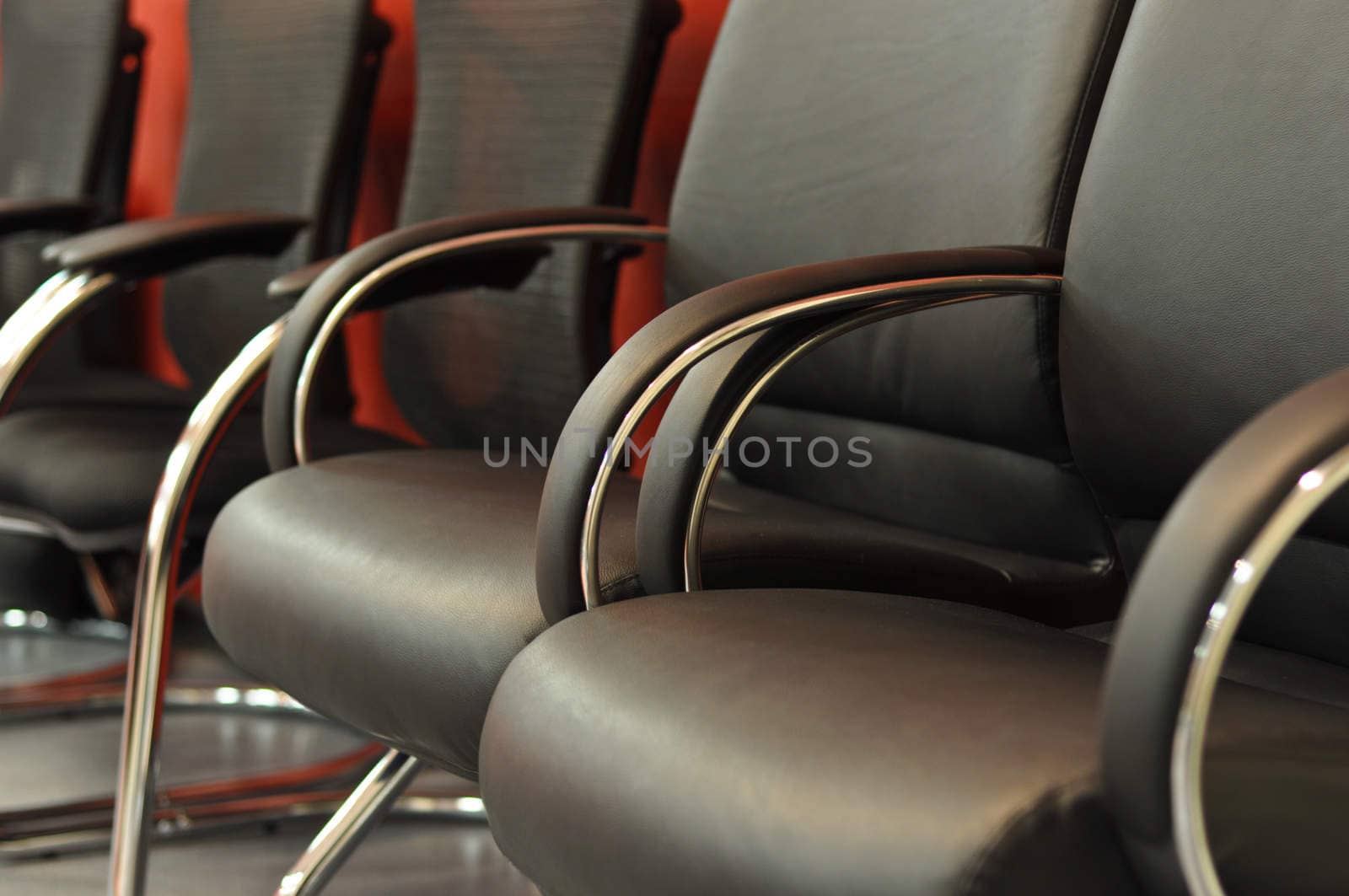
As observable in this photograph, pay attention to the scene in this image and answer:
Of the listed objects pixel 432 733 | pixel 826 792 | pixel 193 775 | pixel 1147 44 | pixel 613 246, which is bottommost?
pixel 193 775

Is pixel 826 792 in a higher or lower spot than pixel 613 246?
lower

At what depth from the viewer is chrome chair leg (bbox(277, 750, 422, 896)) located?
4.24ft

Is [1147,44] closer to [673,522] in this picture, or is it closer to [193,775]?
[673,522]

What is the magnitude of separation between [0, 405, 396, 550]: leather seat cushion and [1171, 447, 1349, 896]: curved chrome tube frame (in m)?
1.19

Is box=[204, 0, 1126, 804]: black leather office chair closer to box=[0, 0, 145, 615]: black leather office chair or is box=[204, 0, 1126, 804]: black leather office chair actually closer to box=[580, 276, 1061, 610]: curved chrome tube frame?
box=[580, 276, 1061, 610]: curved chrome tube frame

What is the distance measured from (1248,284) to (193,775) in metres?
1.50

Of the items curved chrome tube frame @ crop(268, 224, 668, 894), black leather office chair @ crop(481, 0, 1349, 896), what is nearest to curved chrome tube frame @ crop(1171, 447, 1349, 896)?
black leather office chair @ crop(481, 0, 1349, 896)

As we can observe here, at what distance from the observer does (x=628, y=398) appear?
0.89 m

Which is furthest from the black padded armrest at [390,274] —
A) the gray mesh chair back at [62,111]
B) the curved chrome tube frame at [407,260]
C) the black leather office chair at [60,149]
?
the gray mesh chair back at [62,111]

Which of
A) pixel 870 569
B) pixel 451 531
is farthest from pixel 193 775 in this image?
pixel 870 569

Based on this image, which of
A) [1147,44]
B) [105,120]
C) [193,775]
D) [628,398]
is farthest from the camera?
[105,120]

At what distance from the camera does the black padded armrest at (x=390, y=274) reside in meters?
1.32

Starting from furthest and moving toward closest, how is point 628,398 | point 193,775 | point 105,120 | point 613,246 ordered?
point 105,120, point 193,775, point 613,246, point 628,398

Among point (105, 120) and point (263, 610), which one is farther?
point (105, 120)
